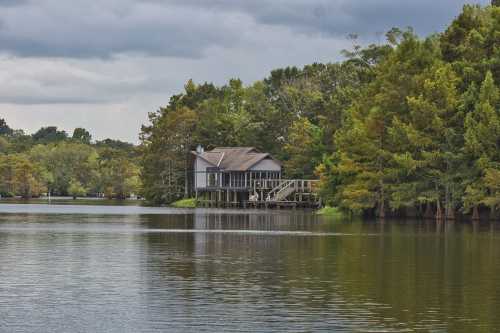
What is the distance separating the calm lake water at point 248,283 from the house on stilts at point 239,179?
2751 inches

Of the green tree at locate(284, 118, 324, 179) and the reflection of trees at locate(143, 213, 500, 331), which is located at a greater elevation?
the green tree at locate(284, 118, 324, 179)

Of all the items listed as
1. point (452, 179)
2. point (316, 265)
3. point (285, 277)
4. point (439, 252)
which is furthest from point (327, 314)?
point (452, 179)

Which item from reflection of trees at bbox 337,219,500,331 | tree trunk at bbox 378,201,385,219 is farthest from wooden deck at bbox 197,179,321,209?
reflection of trees at bbox 337,219,500,331

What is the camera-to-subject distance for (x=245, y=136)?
15075cm

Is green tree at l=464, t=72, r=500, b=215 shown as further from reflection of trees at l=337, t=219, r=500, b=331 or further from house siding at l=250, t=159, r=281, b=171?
house siding at l=250, t=159, r=281, b=171

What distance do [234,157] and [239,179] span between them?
314 centimetres

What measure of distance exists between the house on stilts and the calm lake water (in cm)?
6986

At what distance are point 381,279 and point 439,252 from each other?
13.6 m

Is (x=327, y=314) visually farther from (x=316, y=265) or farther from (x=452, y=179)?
(x=452, y=179)

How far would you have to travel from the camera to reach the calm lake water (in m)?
26.5

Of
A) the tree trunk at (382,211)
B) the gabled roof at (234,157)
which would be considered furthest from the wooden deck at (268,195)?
the tree trunk at (382,211)

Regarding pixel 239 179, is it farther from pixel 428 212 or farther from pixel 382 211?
pixel 428 212

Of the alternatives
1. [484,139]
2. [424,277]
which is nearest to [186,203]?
[484,139]

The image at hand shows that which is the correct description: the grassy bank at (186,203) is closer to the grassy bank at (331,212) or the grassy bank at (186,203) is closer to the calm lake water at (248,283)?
the grassy bank at (331,212)
